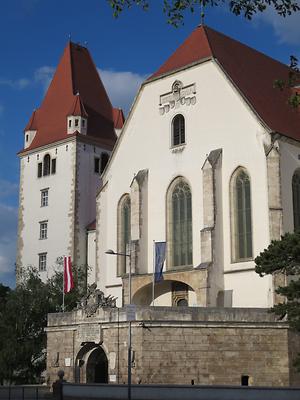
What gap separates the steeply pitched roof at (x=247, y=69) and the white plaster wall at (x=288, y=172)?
2.11 feet

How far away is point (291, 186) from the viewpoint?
113 feet

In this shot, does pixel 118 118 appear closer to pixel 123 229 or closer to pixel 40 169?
pixel 40 169

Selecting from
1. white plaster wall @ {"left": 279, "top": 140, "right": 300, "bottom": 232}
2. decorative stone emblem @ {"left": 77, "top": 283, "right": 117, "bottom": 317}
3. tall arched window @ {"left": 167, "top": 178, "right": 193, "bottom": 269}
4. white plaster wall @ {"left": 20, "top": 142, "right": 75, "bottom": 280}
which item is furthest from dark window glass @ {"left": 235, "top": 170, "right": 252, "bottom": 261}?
white plaster wall @ {"left": 20, "top": 142, "right": 75, "bottom": 280}

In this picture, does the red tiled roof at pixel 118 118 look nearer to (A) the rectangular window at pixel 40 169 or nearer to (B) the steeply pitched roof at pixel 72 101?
(B) the steeply pitched roof at pixel 72 101

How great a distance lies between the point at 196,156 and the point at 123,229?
6.88 meters

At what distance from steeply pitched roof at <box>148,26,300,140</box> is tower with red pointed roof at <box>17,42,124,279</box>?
1191cm

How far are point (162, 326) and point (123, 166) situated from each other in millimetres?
15655

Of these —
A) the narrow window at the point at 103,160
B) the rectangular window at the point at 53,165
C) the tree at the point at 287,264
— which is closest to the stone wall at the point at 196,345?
the tree at the point at 287,264

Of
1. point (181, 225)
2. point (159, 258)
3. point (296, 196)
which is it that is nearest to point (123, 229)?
point (181, 225)

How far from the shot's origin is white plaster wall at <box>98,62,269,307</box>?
33812mm

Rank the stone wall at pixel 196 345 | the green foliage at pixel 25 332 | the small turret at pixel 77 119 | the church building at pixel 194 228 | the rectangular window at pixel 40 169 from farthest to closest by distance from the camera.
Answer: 1. the rectangular window at pixel 40 169
2. the small turret at pixel 77 119
3. the green foliage at pixel 25 332
4. the church building at pixel 194 228
5. the stone wall at pixel 196 345

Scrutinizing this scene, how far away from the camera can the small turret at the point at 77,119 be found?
50.5 meters

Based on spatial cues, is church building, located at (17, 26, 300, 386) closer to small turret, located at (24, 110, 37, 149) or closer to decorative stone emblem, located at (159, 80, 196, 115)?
decorative stone emblem, located at (159, 80, 196, 115)

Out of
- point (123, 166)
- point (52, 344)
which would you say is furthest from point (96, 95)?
point (52, 344)
